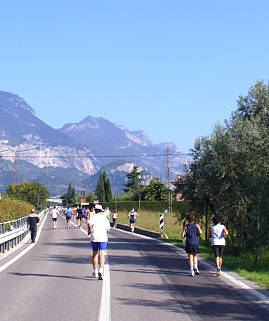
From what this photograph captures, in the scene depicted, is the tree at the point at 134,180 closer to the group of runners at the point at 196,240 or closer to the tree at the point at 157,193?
the tree at the point at 157,193

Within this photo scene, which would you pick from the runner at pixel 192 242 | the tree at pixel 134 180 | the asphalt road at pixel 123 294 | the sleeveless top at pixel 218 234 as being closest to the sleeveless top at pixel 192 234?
the runner at pixel 192 242

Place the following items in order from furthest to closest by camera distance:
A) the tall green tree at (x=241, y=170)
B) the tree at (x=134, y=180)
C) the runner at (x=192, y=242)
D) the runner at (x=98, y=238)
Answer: the tree at (x=134, y=180)
the tall green tree at (x=241, y=170)
the runner at (x=192, y=242)
the runner at (x=98, y=238)

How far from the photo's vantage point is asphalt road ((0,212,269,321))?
28.3 feet

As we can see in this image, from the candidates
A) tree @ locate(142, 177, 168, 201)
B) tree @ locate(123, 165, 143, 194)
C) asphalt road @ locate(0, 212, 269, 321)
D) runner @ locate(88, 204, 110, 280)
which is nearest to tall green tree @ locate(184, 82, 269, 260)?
asphalt road @ locate(0, 212, 269, 321)

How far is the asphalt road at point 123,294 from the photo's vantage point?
8.62 meters

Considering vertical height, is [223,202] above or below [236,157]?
below

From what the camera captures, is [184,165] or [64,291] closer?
[64,291]

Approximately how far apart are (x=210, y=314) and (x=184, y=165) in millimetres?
18702

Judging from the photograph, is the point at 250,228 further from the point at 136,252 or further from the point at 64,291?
the point at 64,291

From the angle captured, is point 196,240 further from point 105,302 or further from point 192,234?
point 105,302

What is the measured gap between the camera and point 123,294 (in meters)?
10.7

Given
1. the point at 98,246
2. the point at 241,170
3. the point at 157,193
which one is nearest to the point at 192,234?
the point at 98,246

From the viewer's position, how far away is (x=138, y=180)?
160 metres

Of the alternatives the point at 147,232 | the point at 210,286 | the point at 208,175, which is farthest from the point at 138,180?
the point at 210,286
